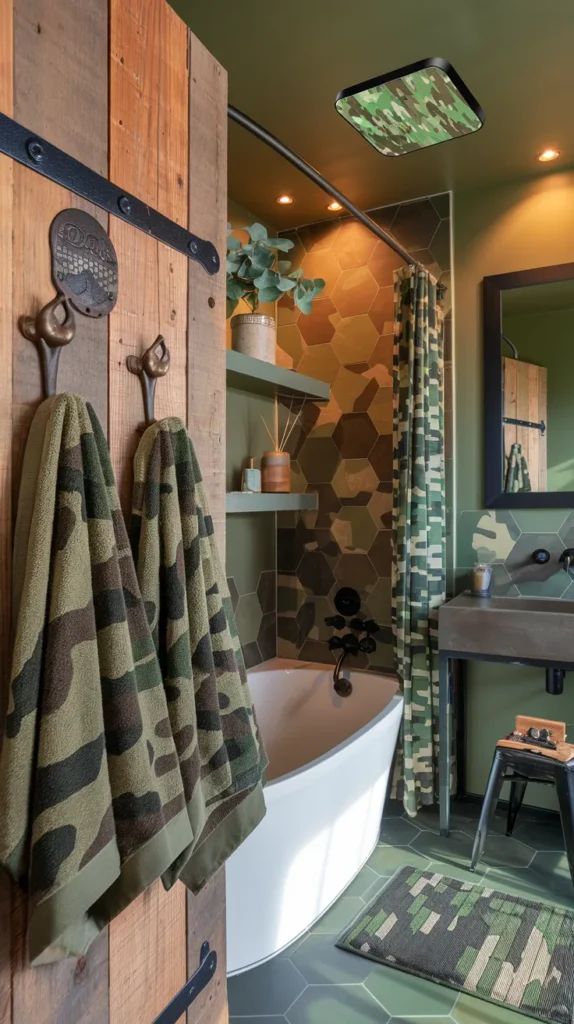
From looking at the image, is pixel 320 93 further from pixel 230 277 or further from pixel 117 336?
pixel 117 336

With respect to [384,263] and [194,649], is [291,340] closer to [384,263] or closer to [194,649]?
[384,263]

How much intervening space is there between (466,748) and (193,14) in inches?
118

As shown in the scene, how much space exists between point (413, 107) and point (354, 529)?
6.22 feet

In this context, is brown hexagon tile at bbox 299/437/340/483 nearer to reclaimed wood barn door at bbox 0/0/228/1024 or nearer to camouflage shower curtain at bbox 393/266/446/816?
camouflage shower curtain at bbox 393/266/446/816

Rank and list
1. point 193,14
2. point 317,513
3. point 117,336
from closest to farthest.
→ point 117,336, point 193,14, point 317,513

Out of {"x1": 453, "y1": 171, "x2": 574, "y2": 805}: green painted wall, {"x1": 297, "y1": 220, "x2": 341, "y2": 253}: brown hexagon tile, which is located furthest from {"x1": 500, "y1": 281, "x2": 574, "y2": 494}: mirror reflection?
{"x1": 297, "y1": 220, "x2": 341, "y2": 253}: brown hexagon tile

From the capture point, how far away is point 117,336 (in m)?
0.93

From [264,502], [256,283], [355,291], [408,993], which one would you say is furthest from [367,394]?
[408,993]

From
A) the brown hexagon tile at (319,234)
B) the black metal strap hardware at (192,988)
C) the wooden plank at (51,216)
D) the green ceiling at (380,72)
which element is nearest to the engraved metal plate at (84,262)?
the wooden plank at (51,216)

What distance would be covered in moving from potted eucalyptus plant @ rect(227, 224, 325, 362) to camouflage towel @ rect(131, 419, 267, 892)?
1427 mm

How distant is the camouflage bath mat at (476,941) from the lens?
1851 mm

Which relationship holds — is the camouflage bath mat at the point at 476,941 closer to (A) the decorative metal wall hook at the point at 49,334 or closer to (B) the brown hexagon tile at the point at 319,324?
(A) the decorative metal wall hook at the point at 49,334

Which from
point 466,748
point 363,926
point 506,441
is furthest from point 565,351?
point 363,926

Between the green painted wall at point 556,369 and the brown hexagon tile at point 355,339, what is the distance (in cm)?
68
